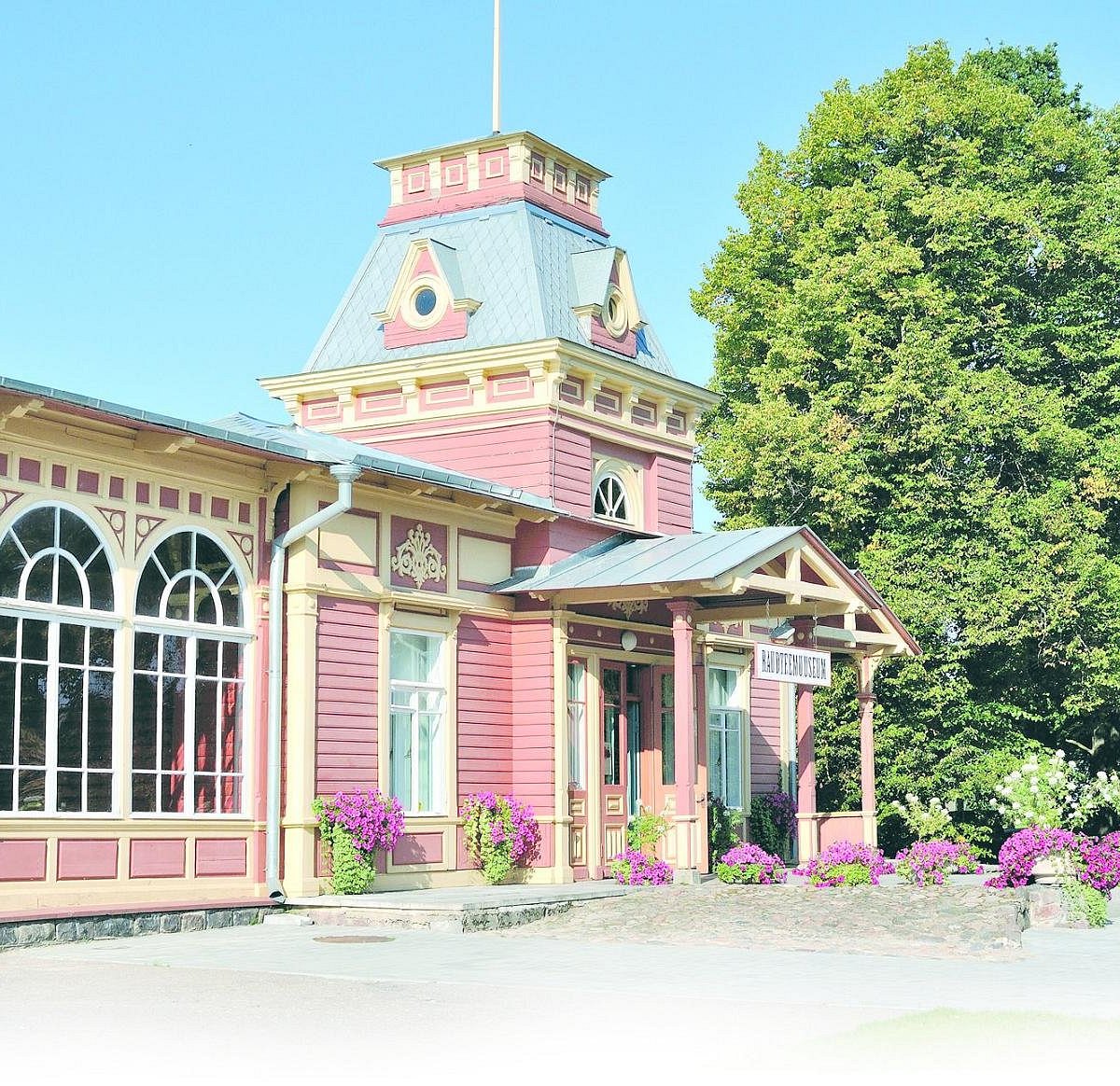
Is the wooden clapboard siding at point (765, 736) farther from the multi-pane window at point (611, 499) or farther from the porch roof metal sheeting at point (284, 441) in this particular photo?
the porch roof metal sheeting at point (284, 441)

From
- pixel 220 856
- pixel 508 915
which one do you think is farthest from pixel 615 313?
pixel 220 856

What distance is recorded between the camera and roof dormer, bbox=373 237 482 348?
71.4ft

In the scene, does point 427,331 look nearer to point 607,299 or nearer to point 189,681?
point 607,299

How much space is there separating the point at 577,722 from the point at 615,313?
5.66m

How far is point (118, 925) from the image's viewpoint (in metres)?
14.2

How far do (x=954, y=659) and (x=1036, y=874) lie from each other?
986cm

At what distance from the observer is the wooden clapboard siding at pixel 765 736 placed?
950 inches

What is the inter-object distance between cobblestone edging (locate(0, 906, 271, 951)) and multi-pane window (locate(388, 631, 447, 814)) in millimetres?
2875

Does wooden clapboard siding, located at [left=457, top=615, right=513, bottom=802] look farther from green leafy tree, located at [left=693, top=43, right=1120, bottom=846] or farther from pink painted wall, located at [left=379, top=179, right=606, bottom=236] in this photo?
green leafy tree, located at [left=693, top=43, right=1120, bottom=846]

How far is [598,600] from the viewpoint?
19562 millimetres

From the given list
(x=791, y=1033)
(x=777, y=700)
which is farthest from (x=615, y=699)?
(x=791, y=1033)

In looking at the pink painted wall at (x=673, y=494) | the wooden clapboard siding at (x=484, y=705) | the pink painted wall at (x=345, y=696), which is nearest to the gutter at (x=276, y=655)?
the pink painted wall at (x=345, y=696)

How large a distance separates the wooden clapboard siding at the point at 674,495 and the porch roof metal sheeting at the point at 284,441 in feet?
9.27

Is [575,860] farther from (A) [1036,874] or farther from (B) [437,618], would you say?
(A) [1036,874]
